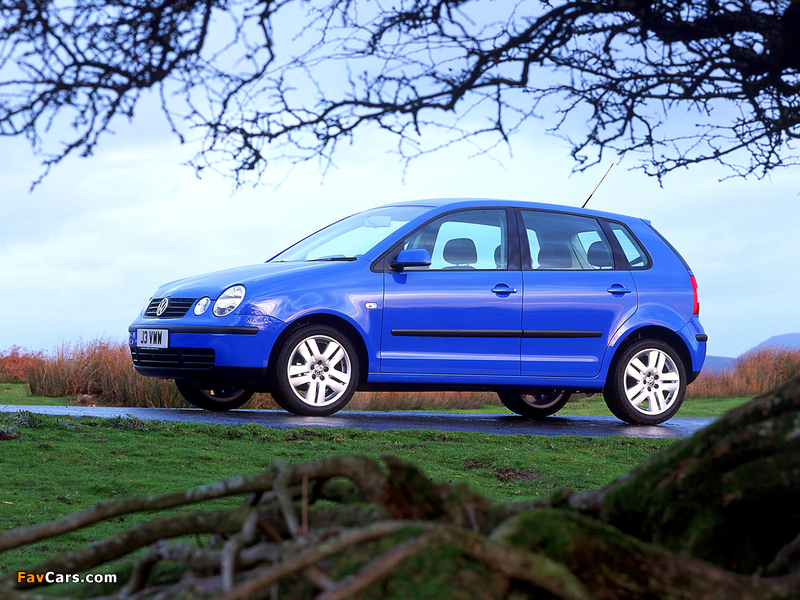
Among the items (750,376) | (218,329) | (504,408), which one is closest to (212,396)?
(218,329)

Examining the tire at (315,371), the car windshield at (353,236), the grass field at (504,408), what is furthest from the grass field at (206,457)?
Result: the grass field at (504,408)

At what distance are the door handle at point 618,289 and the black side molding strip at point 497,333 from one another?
0.48 m

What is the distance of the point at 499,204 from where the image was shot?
9.05 m

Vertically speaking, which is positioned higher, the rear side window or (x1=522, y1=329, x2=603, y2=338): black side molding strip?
the rear side window

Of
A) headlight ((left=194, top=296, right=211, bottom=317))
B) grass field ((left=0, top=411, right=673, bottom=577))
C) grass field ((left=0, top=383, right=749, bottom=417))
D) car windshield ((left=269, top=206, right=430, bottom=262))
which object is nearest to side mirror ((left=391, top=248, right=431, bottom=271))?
car windshield ((left=269, top=206, right=430, bottom=262))

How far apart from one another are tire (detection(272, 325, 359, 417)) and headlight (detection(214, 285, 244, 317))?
0.61 m

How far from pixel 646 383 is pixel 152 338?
17.8 ft

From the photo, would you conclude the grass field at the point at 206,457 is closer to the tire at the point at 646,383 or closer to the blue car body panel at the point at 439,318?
the blue car body panel at the point at 439,318

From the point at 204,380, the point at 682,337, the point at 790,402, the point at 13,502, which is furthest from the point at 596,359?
the point at 790,402

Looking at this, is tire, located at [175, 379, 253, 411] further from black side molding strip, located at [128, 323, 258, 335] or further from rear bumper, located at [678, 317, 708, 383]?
Result: rear bumper, located at [678, 317, 708, 383]

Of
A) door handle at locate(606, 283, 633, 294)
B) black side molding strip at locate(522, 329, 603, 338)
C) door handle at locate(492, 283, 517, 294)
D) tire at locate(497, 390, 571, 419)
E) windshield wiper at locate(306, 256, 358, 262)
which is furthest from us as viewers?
tire at locate(497, 390, 571, 419)

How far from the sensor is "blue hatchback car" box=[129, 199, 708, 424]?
7902 mm

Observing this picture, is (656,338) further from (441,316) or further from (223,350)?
(223,350)

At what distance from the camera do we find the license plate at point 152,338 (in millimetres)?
7934
